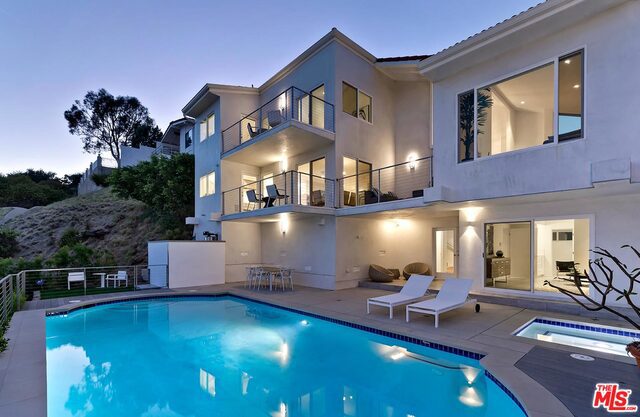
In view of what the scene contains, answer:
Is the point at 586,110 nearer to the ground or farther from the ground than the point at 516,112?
nearer to the ground

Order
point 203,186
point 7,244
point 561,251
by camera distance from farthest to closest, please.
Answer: point 7,244 < point 203,186 < point 561,251

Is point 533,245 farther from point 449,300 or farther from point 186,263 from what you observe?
point 186,263

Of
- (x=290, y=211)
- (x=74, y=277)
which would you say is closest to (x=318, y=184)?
(x=290, y=211)

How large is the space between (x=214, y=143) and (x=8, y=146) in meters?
36.0

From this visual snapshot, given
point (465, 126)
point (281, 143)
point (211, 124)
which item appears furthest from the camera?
point (211, 124)

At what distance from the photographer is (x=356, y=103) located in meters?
13.2

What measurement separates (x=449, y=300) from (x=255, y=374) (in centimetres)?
471

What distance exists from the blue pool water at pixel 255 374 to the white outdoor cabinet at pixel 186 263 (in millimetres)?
4499

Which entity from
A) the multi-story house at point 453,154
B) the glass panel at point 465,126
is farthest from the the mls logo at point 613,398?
the glass panel at point 465,126

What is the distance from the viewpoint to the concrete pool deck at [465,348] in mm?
3676

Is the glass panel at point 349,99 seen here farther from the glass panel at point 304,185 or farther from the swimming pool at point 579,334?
the swimming pool at point 579,334

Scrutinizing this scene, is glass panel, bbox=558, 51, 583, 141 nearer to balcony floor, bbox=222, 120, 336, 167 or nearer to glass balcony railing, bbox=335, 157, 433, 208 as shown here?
glass balcony railing, bbox=335, 157, 433, 208

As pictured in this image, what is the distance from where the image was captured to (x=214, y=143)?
15.7 metres

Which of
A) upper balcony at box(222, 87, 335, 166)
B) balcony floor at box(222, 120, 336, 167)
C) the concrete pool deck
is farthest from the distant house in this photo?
the concrete pool deck
